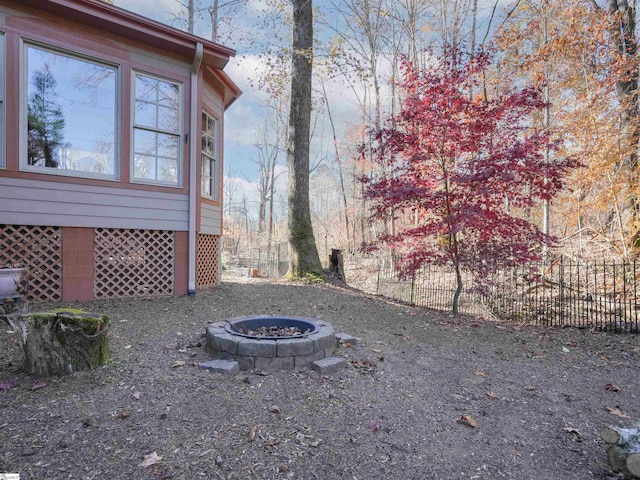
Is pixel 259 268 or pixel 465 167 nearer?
pixel 465 167

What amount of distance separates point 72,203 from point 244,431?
161 inches

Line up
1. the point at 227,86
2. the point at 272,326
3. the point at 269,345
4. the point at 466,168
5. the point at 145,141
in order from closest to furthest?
the point at 269,345 → the point at 272,326 → the point at 466,168 → the point at 145,141 → the point at 227,86

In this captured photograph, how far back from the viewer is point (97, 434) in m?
1.90

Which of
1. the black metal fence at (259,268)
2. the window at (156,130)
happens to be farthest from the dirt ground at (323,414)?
the black metal fence at (259,268)

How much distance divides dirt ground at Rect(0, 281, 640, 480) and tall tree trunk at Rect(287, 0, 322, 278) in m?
3.73

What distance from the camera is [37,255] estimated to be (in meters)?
4.36

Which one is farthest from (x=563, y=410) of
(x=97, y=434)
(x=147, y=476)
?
(x=97, y=434)

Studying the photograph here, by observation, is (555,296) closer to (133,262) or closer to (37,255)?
(133,262)

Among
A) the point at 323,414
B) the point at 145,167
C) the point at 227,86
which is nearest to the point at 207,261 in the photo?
the point at 145,167

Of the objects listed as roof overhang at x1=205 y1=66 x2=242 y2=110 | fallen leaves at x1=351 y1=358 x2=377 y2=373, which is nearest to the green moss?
fallen leaves at x1=351 y1=358 x2=377 y2=373

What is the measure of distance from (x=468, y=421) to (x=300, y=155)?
20.2 feet

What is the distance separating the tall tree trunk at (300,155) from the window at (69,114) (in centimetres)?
345

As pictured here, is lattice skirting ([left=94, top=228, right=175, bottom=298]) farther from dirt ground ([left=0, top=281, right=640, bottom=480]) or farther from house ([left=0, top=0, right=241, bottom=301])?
dirt ground ([left=0, top=281, right=640, bottom=480])

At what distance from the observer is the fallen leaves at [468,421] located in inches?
89.6
